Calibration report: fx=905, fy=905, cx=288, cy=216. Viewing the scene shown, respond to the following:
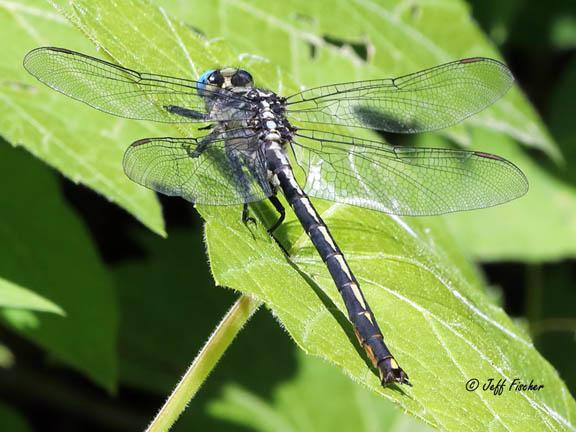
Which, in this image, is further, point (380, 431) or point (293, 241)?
point (380, 431)

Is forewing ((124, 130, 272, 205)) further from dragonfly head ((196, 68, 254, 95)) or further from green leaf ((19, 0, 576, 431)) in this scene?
dragonfly head ((196, 68, 254, 95))

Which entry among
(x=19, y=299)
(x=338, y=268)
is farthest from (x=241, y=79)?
(x=19, y=299)

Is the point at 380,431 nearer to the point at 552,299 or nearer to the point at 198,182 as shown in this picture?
the point at 552,299

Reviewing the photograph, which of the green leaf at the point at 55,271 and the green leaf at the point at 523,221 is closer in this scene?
the green leaf at the point at 55,271

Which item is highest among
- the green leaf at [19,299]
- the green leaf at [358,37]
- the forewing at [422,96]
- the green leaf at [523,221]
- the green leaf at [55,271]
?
the green leaf at [523,221]

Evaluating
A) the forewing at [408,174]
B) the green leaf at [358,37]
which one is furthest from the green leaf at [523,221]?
the forewing at [408,174]

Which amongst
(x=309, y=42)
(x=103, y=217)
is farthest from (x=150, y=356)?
(x=309, y=42)

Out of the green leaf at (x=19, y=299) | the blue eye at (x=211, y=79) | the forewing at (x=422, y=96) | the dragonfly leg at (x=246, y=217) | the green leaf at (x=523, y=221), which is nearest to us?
the green leaf at (x=19, y=299)

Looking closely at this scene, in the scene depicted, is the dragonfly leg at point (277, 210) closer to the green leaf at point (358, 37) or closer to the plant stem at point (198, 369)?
the plant stem at point (198, 369)
